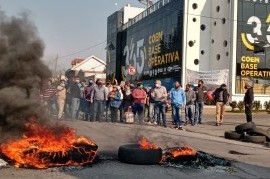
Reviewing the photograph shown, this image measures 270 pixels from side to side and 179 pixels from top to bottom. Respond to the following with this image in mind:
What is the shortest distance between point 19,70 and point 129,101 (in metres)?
10.2

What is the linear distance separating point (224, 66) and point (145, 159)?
3174 cm

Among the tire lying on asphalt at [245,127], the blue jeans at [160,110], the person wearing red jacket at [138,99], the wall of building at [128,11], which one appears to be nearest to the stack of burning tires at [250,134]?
the tire lying on asphalt at [245,127]

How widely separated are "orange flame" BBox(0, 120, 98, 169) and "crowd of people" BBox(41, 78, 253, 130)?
329 inches

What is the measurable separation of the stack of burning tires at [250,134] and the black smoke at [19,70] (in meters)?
6.68

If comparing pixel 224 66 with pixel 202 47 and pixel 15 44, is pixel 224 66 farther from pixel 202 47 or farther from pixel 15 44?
pixel 15 44

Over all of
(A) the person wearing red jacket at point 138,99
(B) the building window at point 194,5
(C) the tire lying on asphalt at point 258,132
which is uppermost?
(B) the building window at point 194,5

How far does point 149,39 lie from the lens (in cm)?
5075

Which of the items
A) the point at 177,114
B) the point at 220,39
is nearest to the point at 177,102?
the point at 177,114

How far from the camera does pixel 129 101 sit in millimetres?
18172

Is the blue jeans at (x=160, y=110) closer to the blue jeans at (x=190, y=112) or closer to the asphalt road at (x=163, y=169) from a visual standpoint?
the blue jeans at (x=190, y=112)

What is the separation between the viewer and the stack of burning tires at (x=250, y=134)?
12539 millimetres

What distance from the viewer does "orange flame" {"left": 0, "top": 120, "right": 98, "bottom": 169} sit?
748 centimetres

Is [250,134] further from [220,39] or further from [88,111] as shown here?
[220,39]

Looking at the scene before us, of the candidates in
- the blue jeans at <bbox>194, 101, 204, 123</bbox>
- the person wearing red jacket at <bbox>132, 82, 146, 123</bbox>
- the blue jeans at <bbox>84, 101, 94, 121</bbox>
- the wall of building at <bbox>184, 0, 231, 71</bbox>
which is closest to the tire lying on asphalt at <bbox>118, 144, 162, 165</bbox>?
the person wearing red jacket at <bbox>132, 82, 146, 123</bbox>
